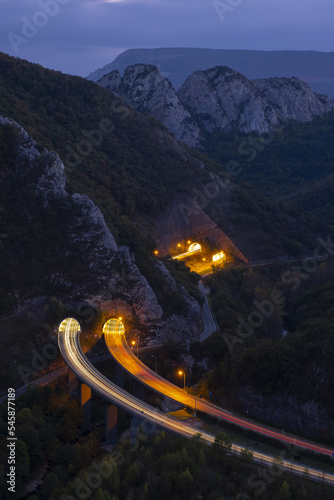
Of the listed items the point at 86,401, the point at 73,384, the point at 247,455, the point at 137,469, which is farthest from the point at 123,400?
the point at 247,455

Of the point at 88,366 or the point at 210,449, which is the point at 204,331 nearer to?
the point at 88,366

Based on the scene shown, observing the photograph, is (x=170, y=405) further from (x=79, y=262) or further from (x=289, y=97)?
(x=289, y=97)

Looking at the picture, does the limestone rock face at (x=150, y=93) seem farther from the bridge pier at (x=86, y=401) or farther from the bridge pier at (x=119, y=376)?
the bridge pier at (x=86, y=401)

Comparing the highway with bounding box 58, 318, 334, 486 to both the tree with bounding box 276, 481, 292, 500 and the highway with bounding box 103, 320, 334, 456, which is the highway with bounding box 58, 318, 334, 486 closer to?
the highway with bounding box 103, 320, 334, 456

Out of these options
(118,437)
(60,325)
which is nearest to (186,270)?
(60,325)

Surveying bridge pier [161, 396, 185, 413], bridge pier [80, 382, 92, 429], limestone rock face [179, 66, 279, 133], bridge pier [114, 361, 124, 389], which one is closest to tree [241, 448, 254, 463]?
bridge pier [161, 396, 185, 413]
